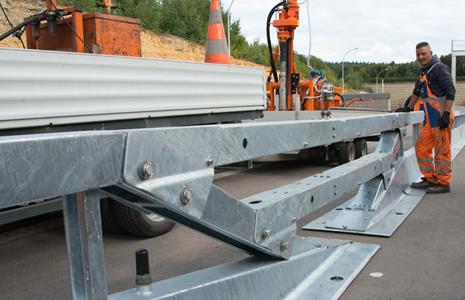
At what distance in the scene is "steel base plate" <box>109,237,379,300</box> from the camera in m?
1.96

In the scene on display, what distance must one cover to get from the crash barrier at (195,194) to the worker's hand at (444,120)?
2967 mm

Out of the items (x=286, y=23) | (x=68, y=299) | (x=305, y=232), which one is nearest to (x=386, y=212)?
(x=305, y=232)

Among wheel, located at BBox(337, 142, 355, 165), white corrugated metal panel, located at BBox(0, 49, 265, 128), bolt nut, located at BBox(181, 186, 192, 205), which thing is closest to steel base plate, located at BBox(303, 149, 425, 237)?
white corrugated metal panel, located at BBox(0, 49, 265, 128)

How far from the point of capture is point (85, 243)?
142 centimetres

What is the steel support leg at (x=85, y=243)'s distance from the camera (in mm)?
1424

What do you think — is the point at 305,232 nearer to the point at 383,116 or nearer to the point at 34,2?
the point at 383,116

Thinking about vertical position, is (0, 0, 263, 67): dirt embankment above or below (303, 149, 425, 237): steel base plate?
above

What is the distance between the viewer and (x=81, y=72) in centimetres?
372

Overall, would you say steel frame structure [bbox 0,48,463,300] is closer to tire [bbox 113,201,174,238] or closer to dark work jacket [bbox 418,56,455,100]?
tire [bbox 113,201,174,238]

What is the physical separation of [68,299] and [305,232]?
2.20 m

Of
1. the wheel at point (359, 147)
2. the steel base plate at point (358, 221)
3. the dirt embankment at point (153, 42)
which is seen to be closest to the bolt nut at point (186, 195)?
the steel base plate at point (358, 221)

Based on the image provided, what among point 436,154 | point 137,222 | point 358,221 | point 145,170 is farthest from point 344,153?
point 145,170

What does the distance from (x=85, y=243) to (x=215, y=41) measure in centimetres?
824

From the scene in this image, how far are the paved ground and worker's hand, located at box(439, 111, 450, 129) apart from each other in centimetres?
108
